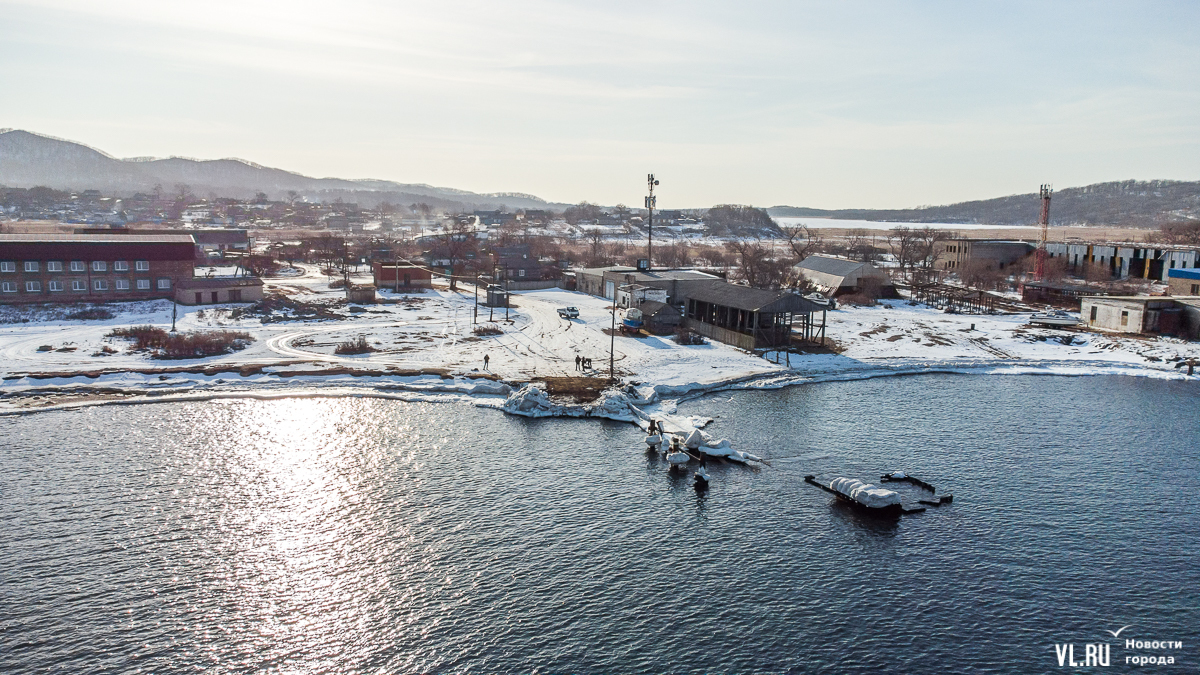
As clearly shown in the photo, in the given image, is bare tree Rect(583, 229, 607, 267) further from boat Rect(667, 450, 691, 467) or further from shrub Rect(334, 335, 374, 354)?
boat Rect(667, 450, 691, 467)

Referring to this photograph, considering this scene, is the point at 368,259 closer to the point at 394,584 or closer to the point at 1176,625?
the point at 394,584

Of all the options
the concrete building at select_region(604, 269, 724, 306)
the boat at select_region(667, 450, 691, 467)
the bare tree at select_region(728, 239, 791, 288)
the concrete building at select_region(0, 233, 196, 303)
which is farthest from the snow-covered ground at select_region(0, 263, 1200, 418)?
the bare tree at select_region(728, 239, 791, 288)

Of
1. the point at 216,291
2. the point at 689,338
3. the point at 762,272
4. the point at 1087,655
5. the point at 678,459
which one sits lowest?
the point at 1087,655

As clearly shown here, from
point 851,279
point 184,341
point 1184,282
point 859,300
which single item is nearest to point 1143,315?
point 1184,282

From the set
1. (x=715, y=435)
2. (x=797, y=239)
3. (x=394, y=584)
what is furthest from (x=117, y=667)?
(x=797, y=239)

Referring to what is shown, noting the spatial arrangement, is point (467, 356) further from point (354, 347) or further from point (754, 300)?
point (754, 300)

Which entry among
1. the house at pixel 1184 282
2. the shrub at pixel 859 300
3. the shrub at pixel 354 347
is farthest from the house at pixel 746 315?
the house at pixel 1184 282
